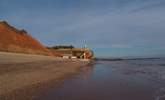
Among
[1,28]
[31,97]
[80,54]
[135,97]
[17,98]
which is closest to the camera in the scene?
[17,98]

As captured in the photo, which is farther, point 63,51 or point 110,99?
point 63,51

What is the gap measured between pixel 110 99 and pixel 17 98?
385cm

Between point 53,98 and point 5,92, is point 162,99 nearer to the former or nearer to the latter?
point 53,98

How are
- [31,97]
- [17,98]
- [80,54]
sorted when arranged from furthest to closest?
1. [80,54]
2. [31,97]
3. [17,98]

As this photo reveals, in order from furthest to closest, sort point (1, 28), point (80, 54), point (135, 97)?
point (80, 54) < point (1, 28) < point (135, 97)

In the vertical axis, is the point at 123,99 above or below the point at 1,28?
below

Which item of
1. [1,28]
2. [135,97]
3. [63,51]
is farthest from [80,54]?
[135,97]

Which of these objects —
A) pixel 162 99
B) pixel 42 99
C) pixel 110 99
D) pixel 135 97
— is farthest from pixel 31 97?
pixel 162 99

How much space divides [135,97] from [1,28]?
40433 millimetres

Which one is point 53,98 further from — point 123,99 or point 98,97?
point 123,99

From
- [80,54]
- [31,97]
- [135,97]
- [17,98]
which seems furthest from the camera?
[80,54]

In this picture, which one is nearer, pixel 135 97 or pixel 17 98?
pixel 17 98

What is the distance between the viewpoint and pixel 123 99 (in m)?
10.7

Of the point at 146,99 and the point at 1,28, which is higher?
the point at 1,28
